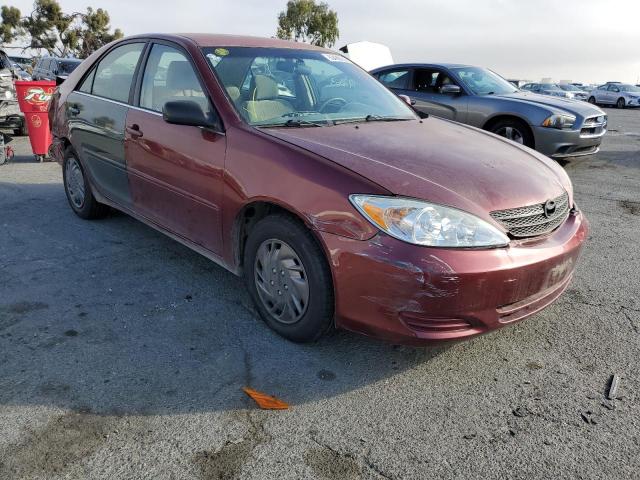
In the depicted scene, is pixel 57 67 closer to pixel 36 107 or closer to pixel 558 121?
pixel 36 107

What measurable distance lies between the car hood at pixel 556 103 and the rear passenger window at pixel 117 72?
584 centimetres

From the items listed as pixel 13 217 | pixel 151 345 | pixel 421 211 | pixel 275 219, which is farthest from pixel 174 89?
pixel 13 217

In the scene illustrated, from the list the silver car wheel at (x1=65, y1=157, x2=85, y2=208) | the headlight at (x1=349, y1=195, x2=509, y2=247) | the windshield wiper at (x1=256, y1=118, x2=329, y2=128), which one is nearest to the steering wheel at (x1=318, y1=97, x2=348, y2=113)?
the windshield wiper at (x1=256, y1=118, x2=329, y2=128)

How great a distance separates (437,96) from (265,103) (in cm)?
598

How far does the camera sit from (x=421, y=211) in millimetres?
2383

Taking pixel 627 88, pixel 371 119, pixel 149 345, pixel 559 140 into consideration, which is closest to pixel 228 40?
pixel 371 119

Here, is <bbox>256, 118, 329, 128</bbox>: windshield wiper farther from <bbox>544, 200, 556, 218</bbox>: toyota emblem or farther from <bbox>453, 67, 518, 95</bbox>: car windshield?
<bbox>453, 67, 518, 95</bbox>: car windshield

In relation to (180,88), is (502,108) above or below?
below

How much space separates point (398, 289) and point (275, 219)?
0.81 metres

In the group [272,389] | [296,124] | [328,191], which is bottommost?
[272,389]

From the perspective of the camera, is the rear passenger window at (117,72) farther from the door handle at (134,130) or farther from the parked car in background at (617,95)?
the parked car in background at (617,95)

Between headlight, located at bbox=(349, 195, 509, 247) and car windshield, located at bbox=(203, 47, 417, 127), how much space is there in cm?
101

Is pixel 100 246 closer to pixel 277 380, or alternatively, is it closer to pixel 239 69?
pixel 239 69

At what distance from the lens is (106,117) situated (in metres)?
4.17
